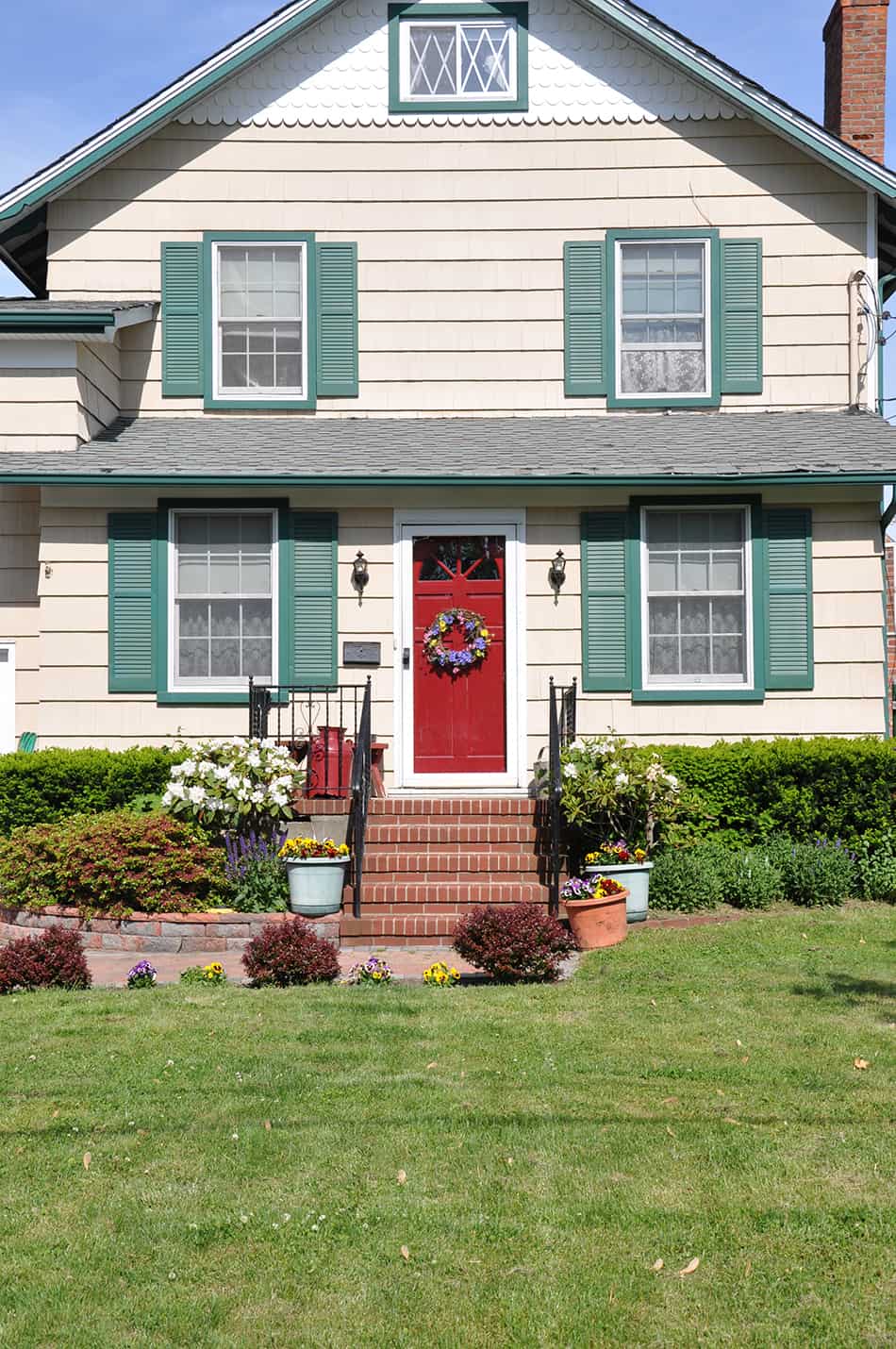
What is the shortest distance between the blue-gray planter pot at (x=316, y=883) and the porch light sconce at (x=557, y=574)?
3.64m

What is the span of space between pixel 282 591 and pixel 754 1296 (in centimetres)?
869

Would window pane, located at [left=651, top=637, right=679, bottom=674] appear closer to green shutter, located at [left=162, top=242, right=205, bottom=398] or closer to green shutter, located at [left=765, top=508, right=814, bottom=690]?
green shutter, located at [left=765, top=508, right=814, bottom=690]

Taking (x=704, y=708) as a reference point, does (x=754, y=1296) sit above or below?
below

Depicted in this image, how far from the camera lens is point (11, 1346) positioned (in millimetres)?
3584

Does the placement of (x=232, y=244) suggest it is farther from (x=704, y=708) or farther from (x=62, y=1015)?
(x=62, y=1015)

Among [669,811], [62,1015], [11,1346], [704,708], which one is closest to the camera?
[11,1346]

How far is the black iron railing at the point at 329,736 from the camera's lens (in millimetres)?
9727

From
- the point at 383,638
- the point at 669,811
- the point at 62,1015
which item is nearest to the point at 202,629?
the point at 383,638

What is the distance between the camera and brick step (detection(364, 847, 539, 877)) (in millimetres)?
9930

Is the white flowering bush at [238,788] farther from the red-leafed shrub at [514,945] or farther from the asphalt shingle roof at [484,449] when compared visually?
the red-leafed shrub at [514,945]

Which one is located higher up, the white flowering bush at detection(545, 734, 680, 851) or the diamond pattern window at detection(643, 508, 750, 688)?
the diamond pattern window at detection(643, 508, 750, 688)

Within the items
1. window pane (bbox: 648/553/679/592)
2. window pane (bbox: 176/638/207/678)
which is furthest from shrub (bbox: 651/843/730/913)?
window pane (bbox: 176/638/207/678)

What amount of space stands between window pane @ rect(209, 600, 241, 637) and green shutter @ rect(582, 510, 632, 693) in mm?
3165

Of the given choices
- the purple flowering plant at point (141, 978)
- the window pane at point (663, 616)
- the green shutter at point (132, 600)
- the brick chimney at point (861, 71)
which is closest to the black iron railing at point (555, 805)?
the window pane at point (663, 616)
